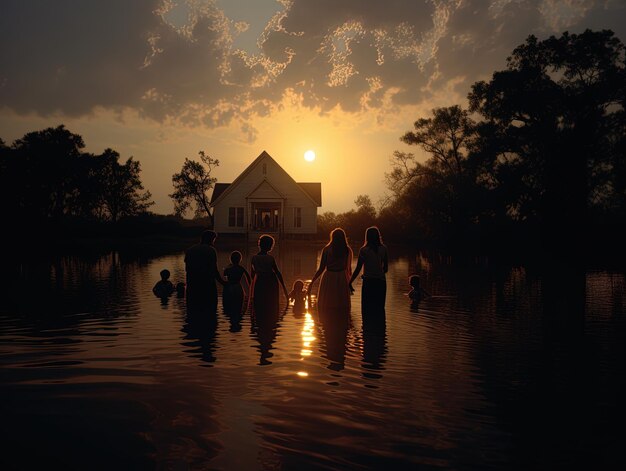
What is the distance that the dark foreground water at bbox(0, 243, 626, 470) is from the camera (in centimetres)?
443

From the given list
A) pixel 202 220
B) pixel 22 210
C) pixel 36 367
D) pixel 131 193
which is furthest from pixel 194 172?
pixel 36 367

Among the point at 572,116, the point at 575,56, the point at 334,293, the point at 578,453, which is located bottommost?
the point at 578,453

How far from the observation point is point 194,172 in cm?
7194

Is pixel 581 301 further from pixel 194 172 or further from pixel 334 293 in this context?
pixel 194 172

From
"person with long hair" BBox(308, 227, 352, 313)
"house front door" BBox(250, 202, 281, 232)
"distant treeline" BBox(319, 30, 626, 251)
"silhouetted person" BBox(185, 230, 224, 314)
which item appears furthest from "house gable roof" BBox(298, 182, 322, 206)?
"person with long hair" BBox(308, 227, 352, 313)

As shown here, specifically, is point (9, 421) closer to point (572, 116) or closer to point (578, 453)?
point (578, 453)

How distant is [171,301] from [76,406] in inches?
331

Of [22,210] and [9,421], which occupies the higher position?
[22,210]

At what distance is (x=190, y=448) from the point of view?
Answer: 14.8ft

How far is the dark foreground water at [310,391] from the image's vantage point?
4.43m

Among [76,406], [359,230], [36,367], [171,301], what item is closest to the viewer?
[76,406]

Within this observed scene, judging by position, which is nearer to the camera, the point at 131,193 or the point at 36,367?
the point at 36,367

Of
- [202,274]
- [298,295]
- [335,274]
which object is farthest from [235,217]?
[335,274]

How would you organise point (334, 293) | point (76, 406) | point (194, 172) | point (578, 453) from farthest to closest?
point (194, 172) < point (334, 293) < point (76, 406) < point (578, 453)
